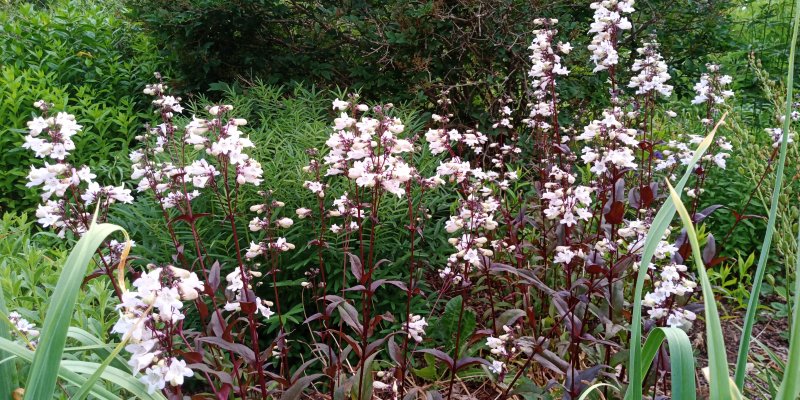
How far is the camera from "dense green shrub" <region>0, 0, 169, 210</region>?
462cm

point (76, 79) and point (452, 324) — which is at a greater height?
point (76, 79)

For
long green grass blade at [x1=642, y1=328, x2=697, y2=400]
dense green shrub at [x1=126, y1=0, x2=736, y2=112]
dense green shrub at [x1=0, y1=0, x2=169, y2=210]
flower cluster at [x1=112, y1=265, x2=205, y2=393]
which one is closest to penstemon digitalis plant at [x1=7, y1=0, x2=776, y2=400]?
flower cluster at [x1=112, y1=265, x2=205, y2=393]

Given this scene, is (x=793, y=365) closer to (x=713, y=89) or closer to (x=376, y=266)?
(x=376, y=266)

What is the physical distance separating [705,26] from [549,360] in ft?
11.0

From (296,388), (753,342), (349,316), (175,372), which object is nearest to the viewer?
(175,372)

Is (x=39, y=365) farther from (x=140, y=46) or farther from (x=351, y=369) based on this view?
(x=140, y=46)

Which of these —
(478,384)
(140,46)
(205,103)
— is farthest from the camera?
(140,46)

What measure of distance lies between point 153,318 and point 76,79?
4.58 m

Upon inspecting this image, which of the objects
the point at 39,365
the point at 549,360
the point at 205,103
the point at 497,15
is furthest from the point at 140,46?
the point at 39,365

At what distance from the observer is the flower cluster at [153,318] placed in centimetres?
135

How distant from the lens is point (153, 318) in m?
1.49

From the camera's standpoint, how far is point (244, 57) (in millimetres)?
5184

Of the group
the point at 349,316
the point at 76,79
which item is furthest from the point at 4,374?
the point at 76,79

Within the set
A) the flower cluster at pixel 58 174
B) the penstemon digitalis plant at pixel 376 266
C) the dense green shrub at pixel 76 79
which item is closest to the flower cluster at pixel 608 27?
the penstemon digitalis plant at pixel 376 266
